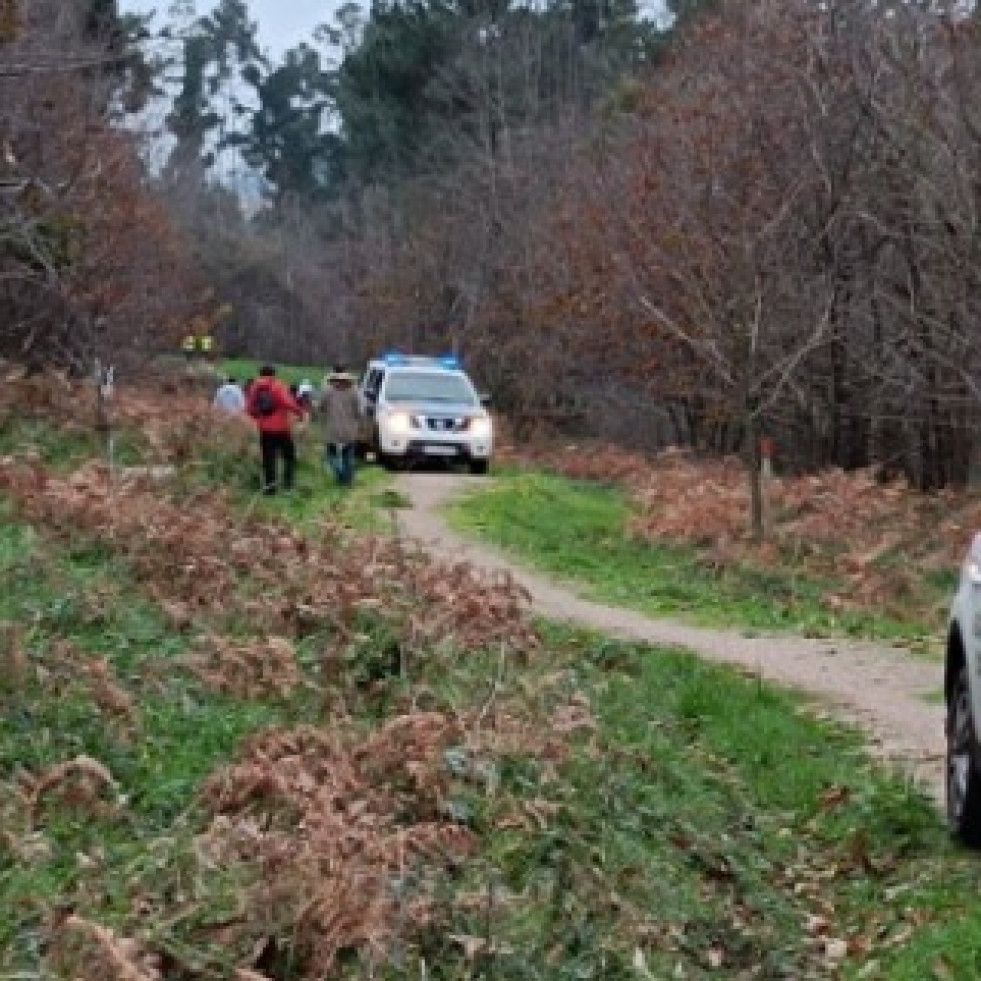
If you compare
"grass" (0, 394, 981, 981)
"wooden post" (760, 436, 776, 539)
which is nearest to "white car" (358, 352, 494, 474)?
"wooden post" (760, 436, 776, 539)

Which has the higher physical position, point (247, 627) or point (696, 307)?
point (696, 307)

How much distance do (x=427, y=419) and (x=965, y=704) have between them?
2064 cm

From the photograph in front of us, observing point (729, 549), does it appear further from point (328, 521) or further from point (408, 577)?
point (408, 577)

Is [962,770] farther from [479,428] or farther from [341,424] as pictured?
[479,428]

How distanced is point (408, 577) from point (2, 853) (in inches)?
286

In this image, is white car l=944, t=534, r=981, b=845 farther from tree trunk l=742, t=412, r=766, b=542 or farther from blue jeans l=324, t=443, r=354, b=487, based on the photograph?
blue jeans l=324, t=443, r=354, b=487

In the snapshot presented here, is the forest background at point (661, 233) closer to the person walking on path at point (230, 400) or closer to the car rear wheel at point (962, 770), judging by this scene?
the person walking on path at point (230, 400)

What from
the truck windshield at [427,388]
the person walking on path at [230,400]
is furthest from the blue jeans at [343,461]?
the truck windshield at [427,388]

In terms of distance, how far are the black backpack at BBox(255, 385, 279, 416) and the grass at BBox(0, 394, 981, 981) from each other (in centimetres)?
960

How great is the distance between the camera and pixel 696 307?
865 inches

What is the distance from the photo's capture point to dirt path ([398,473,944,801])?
34.3ft

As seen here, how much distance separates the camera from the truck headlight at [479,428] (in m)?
28.5

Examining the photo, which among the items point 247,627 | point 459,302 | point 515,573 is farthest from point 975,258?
point 459,302

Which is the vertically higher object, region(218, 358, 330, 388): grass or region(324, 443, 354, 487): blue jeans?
region(218, 358, 330, 388): grass
